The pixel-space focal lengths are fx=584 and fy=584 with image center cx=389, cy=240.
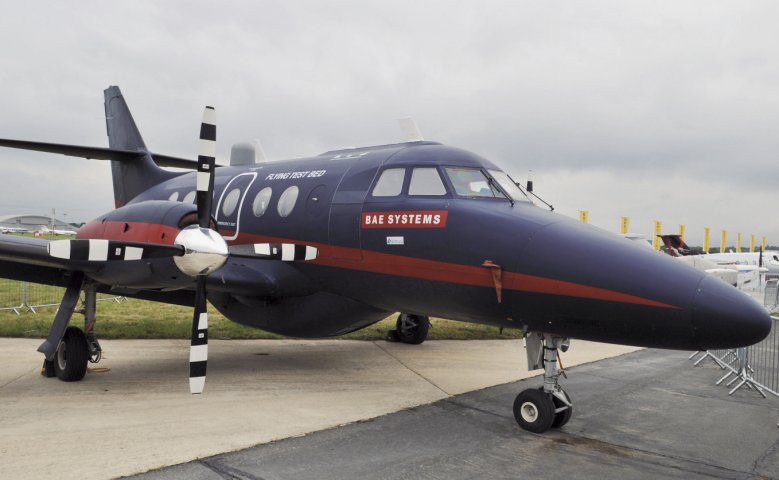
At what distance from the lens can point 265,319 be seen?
30.5ft

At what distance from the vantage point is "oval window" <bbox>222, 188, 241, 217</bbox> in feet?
33.5

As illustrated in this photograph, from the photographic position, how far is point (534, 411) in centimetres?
662

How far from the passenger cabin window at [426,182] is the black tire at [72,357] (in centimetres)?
564

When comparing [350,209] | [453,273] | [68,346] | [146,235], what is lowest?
[68,346]

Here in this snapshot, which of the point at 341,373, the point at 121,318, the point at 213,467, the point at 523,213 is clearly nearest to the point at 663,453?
the point at 523,213

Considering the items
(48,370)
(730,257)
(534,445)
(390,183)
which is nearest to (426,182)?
(390,183)

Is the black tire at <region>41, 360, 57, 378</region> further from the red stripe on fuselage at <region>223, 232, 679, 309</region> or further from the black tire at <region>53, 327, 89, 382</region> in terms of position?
the red stripe on fuselage at <region>223, 232, 679, 309</region>

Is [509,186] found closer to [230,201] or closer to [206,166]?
[206,166]

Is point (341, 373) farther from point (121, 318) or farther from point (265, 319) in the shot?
point (121, 318)

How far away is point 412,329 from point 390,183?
19.3ft

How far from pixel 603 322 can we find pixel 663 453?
5.45ft

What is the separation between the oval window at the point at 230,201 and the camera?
10.2m

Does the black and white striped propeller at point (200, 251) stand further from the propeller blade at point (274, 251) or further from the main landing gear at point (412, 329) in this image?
the main landing gear at point (412, 329)

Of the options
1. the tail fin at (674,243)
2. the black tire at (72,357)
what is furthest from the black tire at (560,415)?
the tail fin at (674,243)
